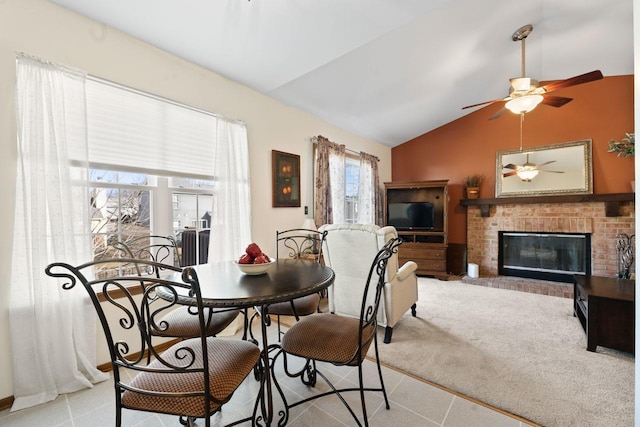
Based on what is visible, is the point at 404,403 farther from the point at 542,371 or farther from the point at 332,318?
the point at 542,371

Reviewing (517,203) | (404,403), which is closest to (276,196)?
(404,403)

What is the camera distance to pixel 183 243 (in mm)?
2676

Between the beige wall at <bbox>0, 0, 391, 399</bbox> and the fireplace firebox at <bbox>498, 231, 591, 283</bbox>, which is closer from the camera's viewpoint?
the beige wall at <bbox>0, 0, 391, 399</bbox>

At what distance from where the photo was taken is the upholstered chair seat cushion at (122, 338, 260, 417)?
39.5 inches

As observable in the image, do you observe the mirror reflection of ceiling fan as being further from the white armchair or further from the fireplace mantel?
the white armchair

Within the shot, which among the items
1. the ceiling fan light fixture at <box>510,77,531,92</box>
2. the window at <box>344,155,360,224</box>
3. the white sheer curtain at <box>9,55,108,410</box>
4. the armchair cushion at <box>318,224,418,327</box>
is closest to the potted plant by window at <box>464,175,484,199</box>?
the window at <box>344,155,360,224</box>

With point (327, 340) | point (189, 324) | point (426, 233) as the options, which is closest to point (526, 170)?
point (426, 233)

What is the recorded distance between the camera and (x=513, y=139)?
4.81m

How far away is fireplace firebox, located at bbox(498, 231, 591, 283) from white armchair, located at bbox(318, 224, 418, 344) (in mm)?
3103

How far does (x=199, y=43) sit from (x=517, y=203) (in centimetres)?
507

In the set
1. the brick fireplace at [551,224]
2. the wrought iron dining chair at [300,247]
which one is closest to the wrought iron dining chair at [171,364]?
the wrought iron dining chair at [300,247]

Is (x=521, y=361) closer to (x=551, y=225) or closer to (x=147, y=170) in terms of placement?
(x=551, y=225)

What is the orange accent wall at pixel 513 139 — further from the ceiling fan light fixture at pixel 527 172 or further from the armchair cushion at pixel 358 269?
the armchair cushion at pixel 358 269

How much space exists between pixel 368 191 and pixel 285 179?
209cm
